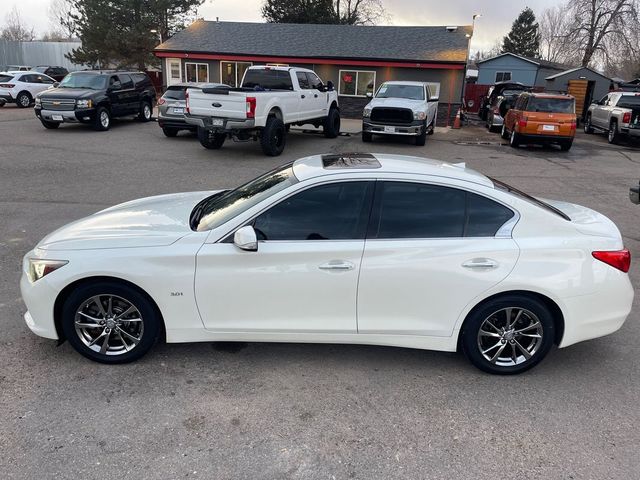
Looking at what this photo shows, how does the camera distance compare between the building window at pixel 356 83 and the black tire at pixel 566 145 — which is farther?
the building window at pixel 356 83

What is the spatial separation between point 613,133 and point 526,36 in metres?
50.8

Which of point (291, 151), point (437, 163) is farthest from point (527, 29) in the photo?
point (437, 163)

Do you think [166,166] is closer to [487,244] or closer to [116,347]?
[116,347]

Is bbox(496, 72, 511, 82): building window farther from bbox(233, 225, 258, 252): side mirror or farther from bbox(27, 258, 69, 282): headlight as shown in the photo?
bbox(27, 258, 69, 282): headlight

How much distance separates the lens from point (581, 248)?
354 cm

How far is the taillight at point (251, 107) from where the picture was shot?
465 inches

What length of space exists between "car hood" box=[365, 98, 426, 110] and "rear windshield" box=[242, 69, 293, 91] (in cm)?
301

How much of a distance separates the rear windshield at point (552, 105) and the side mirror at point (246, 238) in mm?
15157

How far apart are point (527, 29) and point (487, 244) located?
2727 inches

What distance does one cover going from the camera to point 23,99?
2262 cm

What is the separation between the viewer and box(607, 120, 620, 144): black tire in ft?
60.9

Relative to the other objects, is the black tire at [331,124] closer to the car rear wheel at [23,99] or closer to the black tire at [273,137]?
the black tire at [273,137]

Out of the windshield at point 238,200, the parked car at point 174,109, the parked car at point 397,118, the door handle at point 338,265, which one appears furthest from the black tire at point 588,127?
the door handle at point 338,265

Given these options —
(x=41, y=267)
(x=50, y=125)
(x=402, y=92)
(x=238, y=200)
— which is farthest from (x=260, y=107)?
(x=41, y=267)
